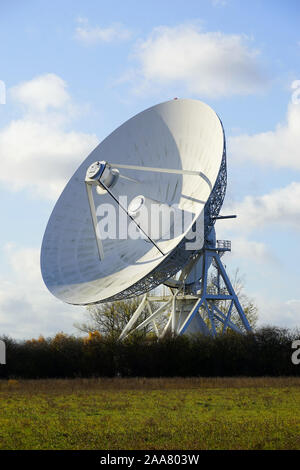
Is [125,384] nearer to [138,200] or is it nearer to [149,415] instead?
[138,200]

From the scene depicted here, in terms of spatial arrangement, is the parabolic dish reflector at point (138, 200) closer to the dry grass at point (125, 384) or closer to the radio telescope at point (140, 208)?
the radio telescope at point (140, 208)

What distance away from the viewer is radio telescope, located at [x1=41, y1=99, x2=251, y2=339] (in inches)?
1372

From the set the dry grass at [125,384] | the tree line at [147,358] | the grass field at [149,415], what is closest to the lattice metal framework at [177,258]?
the dry grass at [125,384]

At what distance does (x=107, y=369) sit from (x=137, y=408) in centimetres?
1698

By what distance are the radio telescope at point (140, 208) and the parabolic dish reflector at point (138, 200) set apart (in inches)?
2.3

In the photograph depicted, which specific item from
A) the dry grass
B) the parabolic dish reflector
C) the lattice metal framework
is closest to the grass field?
the dry grass

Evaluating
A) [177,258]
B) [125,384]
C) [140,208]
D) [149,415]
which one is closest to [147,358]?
[125,384]

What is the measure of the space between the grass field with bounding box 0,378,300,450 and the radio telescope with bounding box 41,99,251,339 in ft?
→ 18.9

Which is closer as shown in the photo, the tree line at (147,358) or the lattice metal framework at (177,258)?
the lattice metal framework at (177,258)

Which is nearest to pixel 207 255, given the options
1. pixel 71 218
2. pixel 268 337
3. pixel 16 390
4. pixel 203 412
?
pixel 268 337

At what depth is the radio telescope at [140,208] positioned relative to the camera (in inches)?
1372

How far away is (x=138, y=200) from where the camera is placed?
3800 cm

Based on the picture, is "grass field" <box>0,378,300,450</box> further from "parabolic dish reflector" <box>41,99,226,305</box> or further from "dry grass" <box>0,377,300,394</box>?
"parabolic dish reflector" <box>41,99,226,305</box>

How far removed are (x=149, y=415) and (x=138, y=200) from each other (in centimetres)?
1923
